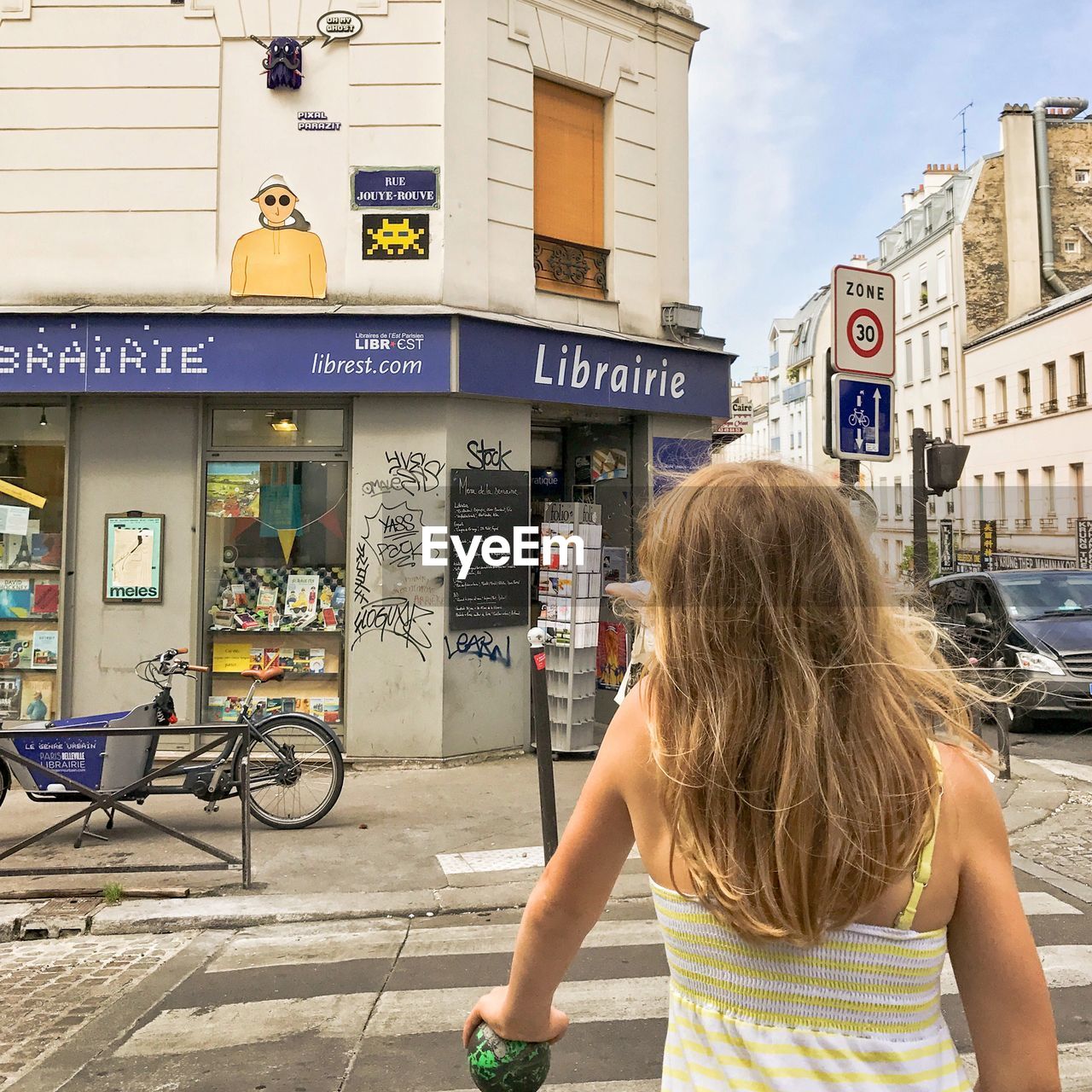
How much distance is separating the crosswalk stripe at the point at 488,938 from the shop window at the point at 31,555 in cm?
595

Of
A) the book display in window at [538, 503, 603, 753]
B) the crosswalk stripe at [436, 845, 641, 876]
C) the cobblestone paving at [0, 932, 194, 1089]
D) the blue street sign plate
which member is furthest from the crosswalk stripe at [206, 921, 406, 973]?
the book display in window at [538, 503, 603, 753]

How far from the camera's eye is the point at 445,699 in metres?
9.19

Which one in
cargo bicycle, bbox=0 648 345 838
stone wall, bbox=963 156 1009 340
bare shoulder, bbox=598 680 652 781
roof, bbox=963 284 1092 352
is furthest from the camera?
stone wall, bbox=963 156 1009 340

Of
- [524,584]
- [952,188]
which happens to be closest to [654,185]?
[524,584]

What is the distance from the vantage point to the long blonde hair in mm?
1309

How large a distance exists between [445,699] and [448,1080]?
5.67 m

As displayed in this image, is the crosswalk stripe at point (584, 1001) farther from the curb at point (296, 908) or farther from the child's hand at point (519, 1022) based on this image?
the child's hand at point (519, 1022)

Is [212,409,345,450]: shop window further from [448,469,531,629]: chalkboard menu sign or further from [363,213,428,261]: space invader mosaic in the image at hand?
[363,213,428,261]: space invader mosaic

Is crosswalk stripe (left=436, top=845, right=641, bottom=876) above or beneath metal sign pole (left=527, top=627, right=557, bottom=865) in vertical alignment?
beneath

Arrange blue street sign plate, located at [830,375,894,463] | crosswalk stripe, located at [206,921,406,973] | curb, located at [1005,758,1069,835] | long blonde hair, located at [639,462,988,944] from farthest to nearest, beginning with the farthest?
1. curb, located at [1005,758,1069,835]
2. blue street sign plate, located at [830,375,894,463]
3. crosswalk stripe, located at [206,921,406,973]
4. long blonde hair, located at [639,462,988,944]

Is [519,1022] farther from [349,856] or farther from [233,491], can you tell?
[233,491]

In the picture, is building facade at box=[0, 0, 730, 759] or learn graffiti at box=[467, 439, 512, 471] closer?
building facade at box=[0, 0, 730, 759]

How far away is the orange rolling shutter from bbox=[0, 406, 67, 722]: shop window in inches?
201

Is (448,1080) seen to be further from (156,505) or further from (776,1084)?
(156,505)
